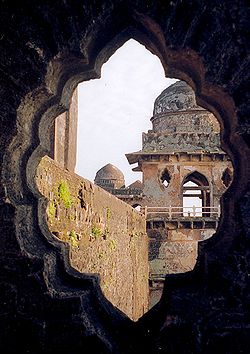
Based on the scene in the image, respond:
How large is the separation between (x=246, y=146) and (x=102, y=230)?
14.7ft

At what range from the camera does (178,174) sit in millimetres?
20547

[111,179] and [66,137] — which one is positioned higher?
[111,179]

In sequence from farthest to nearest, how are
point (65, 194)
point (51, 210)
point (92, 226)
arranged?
point (92, 226)
point (65, 194)
point (51, 210)

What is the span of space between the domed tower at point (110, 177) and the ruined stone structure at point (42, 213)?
29.4 m

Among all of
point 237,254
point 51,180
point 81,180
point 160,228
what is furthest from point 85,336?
point 160,228

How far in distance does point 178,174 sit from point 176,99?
456 cm

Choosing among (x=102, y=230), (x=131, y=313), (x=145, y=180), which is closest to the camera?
(x=102, y=230)

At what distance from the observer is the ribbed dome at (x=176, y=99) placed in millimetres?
22250

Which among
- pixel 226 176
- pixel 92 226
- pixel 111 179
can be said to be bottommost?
pixel 92 226

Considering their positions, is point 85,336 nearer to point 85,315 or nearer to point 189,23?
point 85,315

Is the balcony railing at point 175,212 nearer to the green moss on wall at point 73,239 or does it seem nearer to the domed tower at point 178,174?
the domed tower at point 178,174

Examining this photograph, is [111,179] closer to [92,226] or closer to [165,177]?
[165,177]

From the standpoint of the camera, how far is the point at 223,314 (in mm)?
1886

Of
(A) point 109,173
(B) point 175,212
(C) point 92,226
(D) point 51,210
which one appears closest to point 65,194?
(D) point 51,210
